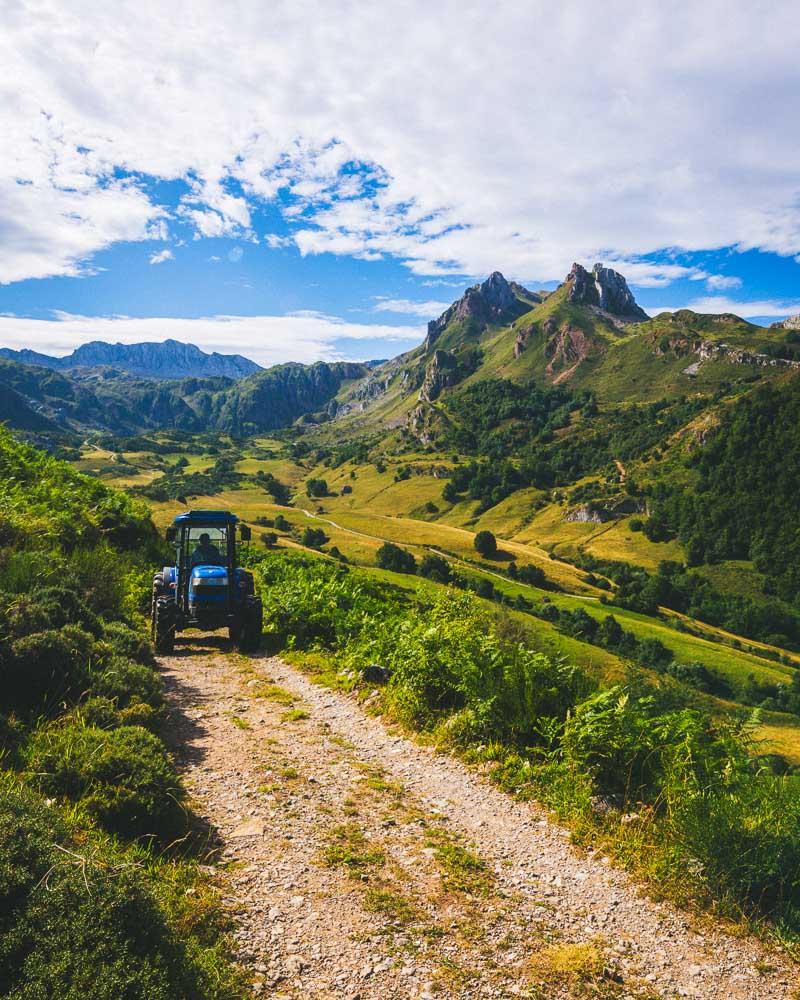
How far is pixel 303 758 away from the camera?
8500 millimetres

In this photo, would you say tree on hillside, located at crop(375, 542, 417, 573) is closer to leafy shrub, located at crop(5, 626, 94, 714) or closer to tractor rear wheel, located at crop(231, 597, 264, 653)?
tractor rear wheel, located at crop(231, 597, 264, 653)

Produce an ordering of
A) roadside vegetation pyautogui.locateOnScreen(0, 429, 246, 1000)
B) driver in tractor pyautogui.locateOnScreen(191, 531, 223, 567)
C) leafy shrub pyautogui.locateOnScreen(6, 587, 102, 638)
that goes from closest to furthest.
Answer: roadside vegetation pyautogui.locateOnScreen(0, 429, 246, 1000), leafy shrub pyautogui.locateOnScreen(6, 587, 102, 638), driver in tractor pyautogui.locateOnScreen(191, 531, 223, 567)

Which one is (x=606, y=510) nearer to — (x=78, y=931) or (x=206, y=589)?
(x=206, y=589)

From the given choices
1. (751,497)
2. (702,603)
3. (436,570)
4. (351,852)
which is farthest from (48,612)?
(751,497)

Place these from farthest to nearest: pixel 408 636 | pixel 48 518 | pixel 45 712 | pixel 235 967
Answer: pixel 48 518
pixel 408 636
pixel 45 712
pixel 235 967

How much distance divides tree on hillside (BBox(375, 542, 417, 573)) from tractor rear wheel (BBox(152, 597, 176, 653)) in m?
105

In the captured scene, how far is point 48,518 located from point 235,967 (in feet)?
56.7

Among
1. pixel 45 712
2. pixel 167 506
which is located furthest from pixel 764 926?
pixel 167 506

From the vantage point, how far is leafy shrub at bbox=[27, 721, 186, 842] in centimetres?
567

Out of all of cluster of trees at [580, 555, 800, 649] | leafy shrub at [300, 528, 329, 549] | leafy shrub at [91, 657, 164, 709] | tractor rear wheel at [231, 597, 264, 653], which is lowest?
cluster of trees at [580, 555, 800, 649]

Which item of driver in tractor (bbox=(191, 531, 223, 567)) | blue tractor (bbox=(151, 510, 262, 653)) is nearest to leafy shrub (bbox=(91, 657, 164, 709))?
blue tractor (bbox=(151, 510, 262, 653))

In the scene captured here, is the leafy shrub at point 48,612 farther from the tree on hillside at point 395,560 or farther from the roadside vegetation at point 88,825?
the tree on hillside at point 395,560

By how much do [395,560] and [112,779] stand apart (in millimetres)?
117717

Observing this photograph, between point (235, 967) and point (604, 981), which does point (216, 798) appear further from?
point (604, 981)
